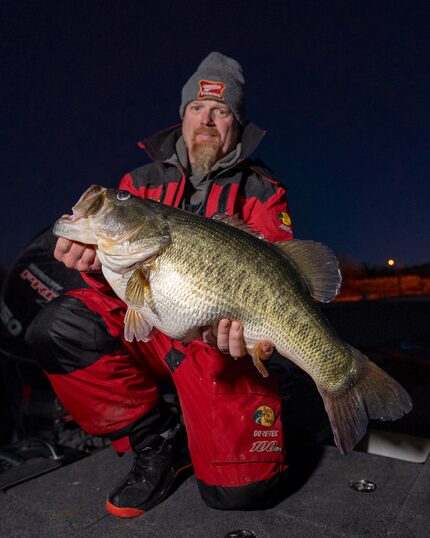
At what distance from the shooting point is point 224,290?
2207mm

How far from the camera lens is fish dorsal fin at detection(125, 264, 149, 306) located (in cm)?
224

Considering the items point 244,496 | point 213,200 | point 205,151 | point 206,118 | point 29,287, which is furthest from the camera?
point 29,287

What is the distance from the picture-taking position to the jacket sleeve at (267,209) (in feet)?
10.8

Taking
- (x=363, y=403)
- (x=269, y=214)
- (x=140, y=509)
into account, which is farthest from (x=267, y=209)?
(x=140, y=509)

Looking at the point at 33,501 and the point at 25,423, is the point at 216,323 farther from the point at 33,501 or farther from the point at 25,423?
the point at 25,423

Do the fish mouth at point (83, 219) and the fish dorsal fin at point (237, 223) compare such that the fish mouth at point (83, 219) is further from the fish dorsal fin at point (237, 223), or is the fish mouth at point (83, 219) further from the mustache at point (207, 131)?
the mustache at point (207, 131)

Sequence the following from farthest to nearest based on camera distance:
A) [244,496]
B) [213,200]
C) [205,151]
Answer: [205,151]
[213,200]
[244,496]

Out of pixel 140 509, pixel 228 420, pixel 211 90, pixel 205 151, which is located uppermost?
pixel 211 90

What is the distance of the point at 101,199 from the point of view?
2.32 m

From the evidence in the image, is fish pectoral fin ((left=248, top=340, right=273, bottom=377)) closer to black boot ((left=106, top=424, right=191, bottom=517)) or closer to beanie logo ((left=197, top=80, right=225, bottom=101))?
black boot ((left=106, top=424, right=191, bottom=517))

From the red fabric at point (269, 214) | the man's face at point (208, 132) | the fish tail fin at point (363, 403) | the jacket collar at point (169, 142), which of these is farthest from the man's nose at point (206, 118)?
the fish tail fin at point (363, 403)

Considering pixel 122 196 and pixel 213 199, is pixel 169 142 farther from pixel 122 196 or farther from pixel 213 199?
pixel 122 196

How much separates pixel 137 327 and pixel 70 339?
89 cm

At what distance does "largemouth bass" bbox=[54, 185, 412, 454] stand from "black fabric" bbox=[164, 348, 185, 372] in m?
0.80
